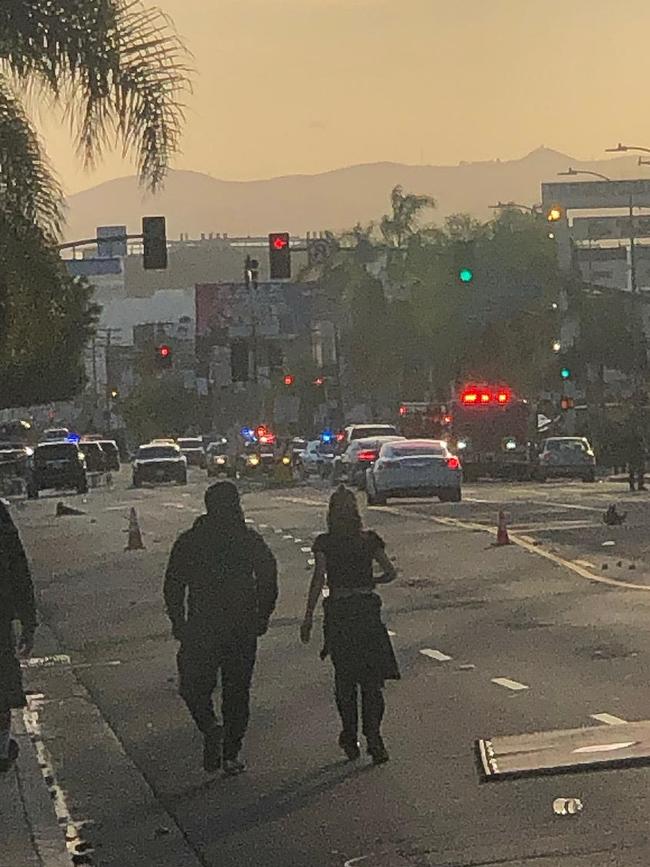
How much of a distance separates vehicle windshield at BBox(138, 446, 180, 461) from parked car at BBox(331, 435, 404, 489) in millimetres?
13550

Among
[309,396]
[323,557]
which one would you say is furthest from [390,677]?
[309,396]

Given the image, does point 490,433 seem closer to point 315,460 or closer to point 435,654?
point 315,460

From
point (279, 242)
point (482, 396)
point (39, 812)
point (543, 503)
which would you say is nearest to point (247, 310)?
point (482, 396)

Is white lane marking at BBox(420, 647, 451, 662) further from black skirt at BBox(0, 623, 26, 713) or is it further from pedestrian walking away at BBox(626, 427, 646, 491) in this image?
pedestrian walking away at BBox(626, 427, 646, 491)

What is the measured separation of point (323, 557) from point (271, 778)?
1.56 metres

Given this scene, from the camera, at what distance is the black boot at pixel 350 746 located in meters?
12.2

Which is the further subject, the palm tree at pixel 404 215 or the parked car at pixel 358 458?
the palm tree at pixel 404 215

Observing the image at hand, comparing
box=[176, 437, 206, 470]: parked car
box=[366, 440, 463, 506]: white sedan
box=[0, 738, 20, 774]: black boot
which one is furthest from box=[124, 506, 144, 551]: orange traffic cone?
box=[176, 437, 206, 470]: parked car

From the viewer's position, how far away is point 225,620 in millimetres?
12031

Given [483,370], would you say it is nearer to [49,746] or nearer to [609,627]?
[609,627]

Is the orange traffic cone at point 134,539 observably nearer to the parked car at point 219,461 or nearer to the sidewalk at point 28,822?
the sidewalk at point 28,822

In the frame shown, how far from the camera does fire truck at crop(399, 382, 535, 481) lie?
61.4 metres

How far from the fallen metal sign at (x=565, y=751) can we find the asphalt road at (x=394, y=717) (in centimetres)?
15

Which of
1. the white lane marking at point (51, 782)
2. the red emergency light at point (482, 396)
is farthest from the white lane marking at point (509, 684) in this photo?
the red emergency light at point (482, 396)
